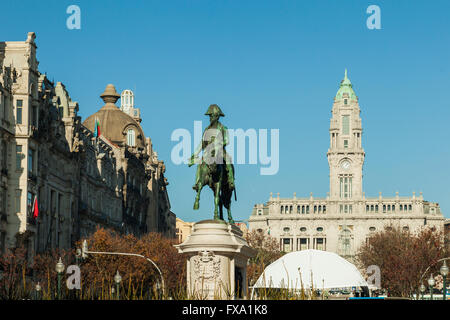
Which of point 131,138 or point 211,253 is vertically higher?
point 131,138

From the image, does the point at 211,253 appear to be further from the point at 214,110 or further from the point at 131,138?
the point at 131,138

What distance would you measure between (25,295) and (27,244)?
168 feet

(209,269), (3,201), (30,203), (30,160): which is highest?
(30,160)

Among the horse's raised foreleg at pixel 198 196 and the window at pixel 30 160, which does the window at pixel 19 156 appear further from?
the horse's raised foreleg at pixel 198 196

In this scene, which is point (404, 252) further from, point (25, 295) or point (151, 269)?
point (25, 295)

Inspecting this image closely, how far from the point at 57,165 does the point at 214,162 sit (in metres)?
53.4

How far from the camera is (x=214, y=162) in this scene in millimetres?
35750

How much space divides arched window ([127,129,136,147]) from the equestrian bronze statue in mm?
90229

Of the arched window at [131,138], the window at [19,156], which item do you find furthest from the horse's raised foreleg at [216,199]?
the arched window at [131,138]

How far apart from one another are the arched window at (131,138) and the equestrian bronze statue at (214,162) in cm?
9023

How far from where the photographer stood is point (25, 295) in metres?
24.4

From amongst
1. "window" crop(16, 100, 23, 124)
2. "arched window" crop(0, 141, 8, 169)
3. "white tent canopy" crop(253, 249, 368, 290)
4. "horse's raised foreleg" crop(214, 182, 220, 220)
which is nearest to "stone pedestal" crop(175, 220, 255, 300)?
"horse's raised foreleg" crop(214, 182, 220, 220)

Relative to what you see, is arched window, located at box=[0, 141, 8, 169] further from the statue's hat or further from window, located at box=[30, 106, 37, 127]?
the statue's hat

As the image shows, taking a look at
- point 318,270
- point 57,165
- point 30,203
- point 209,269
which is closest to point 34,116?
point 30,203
